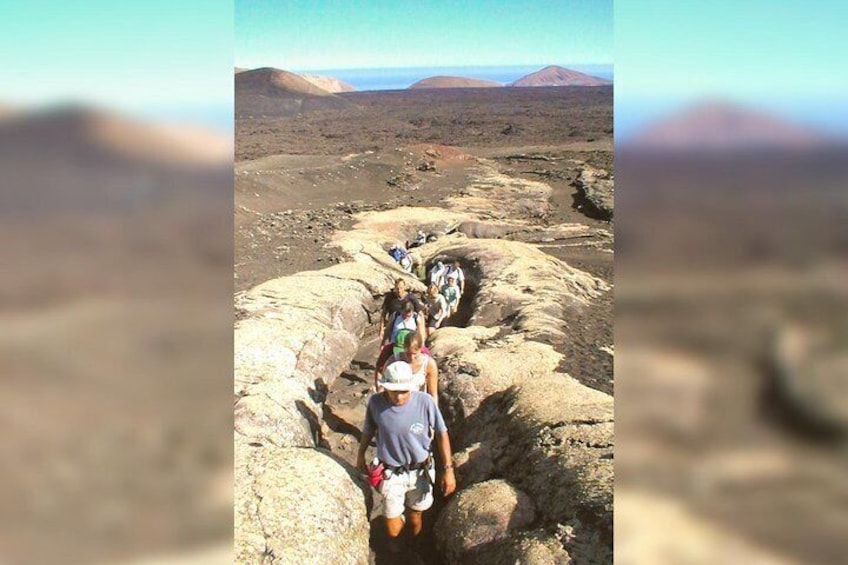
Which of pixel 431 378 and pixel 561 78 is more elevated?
pixel 561 78

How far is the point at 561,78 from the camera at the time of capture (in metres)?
2.92

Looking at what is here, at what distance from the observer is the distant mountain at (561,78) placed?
281 centimetres

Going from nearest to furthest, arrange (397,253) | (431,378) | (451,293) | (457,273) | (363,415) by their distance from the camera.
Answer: (431,378) < (363,415) < (451,293) < (457,273) < (397,253)

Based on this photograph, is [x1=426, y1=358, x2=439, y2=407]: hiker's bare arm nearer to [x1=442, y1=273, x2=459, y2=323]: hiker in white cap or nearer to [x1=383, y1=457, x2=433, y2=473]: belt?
[x1=383, y1=457, x2=433, y2=473]: belt

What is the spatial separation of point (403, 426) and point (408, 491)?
0.84 feet

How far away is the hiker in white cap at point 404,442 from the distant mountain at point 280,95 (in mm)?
1794

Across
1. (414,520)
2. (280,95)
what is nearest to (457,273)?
(280,95)

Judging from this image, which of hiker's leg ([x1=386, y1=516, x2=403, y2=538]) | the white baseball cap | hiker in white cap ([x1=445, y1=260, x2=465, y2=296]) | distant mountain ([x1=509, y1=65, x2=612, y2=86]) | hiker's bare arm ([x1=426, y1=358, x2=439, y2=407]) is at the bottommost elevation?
hiker's leg ([x1=386, y1=516, x2=403, y2=538])

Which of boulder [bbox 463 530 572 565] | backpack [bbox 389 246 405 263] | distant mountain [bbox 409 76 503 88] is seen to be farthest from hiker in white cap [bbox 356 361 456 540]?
backpack [bbox 389 246 405 263]

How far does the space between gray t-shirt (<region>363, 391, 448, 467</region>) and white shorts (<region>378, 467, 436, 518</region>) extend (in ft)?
0.19

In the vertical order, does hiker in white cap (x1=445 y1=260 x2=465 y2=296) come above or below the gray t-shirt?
above

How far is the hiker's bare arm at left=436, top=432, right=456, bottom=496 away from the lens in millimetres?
2143

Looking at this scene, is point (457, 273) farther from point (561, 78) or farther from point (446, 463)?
point (446, 463)
